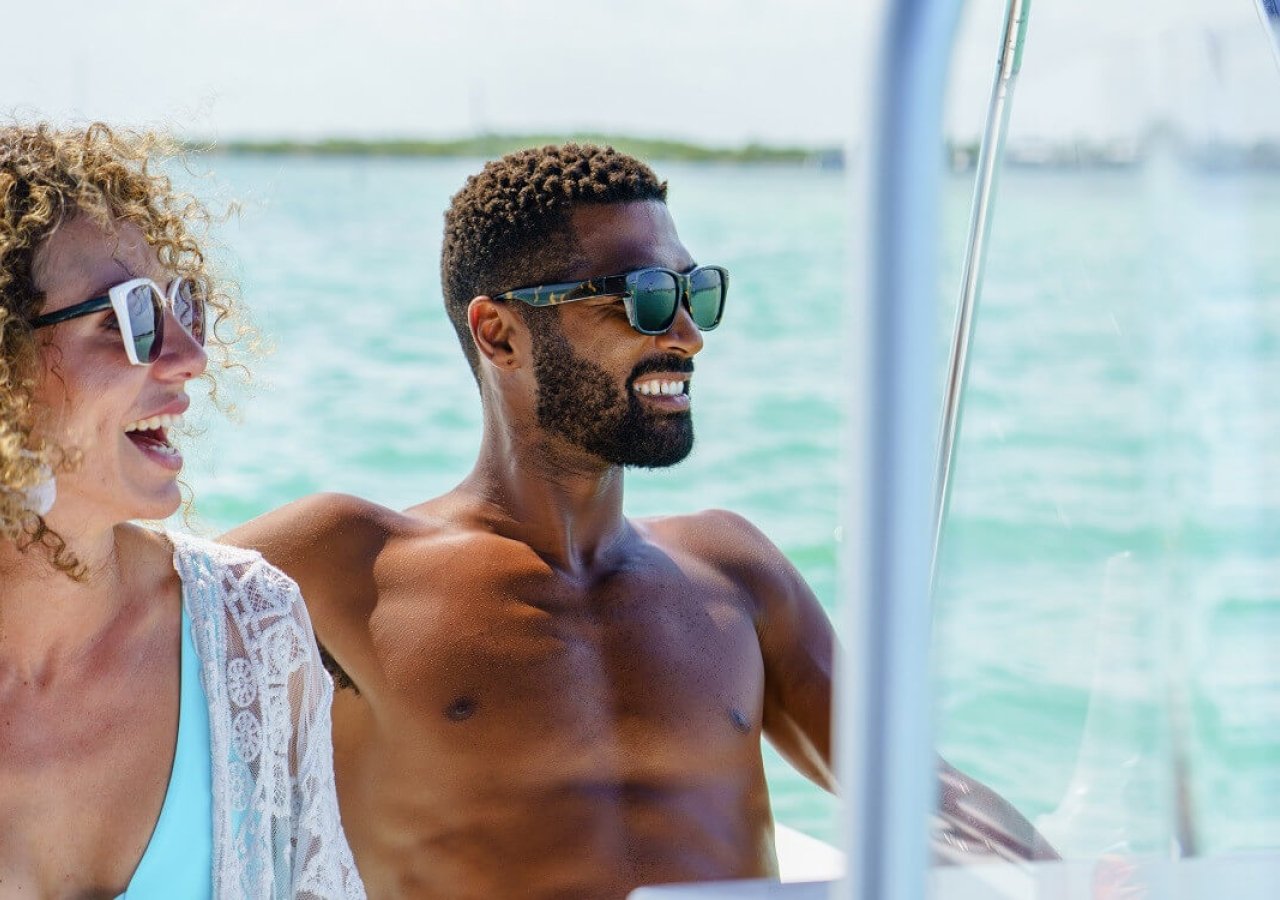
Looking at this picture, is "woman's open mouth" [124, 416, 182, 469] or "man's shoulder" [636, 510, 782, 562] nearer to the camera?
"woman's open mouth" [124, 416, 182, 469]

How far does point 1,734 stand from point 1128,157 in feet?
3.99

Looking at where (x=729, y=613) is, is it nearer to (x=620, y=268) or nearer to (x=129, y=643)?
(x=620, y=268)

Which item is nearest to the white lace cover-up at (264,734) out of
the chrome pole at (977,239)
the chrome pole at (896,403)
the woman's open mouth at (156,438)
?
the woman's open mouth at (156,438)

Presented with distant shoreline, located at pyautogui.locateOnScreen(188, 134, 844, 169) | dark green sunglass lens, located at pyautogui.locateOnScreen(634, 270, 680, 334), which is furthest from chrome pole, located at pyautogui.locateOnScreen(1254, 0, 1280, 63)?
distant shoreline, located at pyautogui.locateOnScreen(188, 134, 844, 169)

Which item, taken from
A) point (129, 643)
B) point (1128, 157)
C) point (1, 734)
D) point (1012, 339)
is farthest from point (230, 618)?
point (1128, 157)

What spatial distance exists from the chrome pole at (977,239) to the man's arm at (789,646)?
2.97 feet

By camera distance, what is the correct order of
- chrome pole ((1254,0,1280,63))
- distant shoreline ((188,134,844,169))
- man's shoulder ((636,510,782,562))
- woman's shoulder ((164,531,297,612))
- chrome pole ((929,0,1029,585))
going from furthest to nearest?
distant shoreline ((188,134,844,169)) < man's shoulder ((636,510,782,562)) < woman's shoulder ((164,531,297,612)) < chrome pole ((929,0,1029,585)) < chrome pole ((1254,0,1280,63))

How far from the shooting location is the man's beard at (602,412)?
2.28 m

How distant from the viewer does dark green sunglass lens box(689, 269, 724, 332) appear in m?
2.29

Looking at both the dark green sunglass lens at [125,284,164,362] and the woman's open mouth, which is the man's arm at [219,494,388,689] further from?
the dark green sunglass lens at [125,284,164,362]

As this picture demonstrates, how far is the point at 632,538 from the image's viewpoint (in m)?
2.36

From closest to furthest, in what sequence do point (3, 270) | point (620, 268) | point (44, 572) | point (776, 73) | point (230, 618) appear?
point (3, 270)
point (44, 572)
point (230, 618)
point (620, 268)
point (776, 73)

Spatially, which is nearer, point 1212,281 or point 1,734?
point 1212,281

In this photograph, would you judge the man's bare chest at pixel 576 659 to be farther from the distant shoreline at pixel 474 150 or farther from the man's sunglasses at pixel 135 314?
the distant shoreline at pixel 474 150
